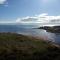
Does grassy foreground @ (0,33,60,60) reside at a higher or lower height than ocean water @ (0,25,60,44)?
lower

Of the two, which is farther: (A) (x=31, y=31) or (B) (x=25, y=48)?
(A) (x=31, y=31)

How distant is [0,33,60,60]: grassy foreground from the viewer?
8.86ft

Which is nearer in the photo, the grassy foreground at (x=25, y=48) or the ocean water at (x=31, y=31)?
the grassy foreground at (x=25, y=48)

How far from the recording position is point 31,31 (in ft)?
9.72

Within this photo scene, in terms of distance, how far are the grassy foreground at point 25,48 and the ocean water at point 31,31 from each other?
8 cm

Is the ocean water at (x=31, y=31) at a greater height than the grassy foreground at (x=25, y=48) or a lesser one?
greater

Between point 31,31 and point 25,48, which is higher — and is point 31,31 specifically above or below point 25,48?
above

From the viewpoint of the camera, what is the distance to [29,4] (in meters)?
2.94

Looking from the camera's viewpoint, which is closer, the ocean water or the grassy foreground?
the grassy foreground

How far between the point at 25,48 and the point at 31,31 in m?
0.36

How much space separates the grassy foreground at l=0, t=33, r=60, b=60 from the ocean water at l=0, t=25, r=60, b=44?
0.26ft

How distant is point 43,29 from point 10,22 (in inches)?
24.6

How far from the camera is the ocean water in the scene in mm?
2883

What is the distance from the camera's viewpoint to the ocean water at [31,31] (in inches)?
113
